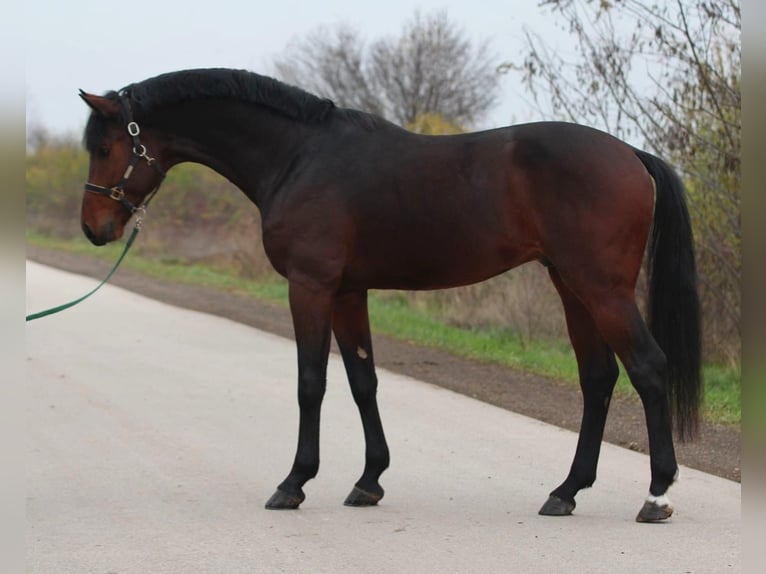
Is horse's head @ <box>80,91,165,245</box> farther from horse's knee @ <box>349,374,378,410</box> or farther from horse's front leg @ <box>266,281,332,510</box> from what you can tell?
horse's knee @ <box>349,374,378,410</box>

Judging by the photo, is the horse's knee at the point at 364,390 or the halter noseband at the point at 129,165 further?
the horse's knee at the point at 364,390

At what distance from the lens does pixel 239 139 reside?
6.14m

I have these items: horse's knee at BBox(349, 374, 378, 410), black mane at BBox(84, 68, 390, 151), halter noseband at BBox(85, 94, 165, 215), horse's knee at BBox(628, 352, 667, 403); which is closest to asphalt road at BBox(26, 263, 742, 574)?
horse's knee at BBox(349, 374, 378, 410)

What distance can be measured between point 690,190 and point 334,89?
75.1ft

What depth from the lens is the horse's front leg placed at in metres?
5.76

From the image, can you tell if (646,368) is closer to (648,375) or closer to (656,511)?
(648,375)

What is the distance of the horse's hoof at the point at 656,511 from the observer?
214 inches

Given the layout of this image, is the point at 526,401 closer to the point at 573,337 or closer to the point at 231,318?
the point at 573,337

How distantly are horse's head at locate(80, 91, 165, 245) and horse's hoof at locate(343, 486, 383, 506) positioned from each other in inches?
79.2

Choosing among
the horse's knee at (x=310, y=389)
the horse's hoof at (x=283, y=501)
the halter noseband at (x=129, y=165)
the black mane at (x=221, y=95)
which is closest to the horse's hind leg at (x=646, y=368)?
the horse's knee at (x=310, y=389)

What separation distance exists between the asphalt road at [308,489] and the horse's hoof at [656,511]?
0.10 meters

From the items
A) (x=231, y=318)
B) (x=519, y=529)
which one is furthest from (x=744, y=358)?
(x=231, y=318)

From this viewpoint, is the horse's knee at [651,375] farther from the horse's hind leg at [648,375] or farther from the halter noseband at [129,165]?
the halter noseband at [129,165]

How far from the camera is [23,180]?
2697 millimetres
